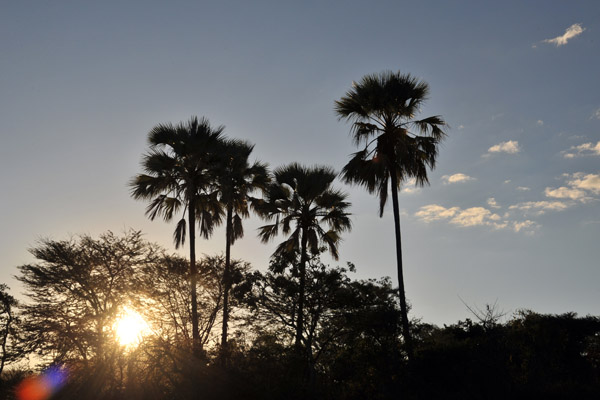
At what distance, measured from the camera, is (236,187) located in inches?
1187

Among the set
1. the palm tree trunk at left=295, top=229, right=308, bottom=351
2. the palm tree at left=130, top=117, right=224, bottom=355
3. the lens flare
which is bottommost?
the lens flare

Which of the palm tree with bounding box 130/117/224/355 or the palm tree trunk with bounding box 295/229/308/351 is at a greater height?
the palm tree with bounding box 130/117/224/355

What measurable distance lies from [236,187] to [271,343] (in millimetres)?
10145

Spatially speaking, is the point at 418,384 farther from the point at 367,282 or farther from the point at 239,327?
the point at 239,327

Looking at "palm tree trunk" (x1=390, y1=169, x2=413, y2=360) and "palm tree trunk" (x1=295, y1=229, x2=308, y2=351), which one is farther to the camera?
"palm tree trunk" (x1=295, y1=229, x2=308, y2=351)

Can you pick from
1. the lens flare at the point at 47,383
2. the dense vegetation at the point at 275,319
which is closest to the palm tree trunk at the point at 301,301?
the dense vegetation at the point at 275,319

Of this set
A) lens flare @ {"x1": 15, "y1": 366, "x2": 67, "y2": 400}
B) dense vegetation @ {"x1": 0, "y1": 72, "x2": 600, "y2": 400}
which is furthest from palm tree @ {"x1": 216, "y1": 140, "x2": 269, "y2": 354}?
lens flare @ {"x1": 15, "y1": 366, "x2": 67, "y2": 400}

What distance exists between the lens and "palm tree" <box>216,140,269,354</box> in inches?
1120

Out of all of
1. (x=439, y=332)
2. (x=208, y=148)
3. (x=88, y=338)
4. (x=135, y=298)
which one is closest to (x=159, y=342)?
(x=88, y=338)

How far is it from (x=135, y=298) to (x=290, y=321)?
10.9 meters

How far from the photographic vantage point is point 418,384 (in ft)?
65.8

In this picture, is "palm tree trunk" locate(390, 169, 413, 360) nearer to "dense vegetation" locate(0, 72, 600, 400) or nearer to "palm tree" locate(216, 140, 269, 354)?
"dense vegetation" locate(0, 72, 600, 400)

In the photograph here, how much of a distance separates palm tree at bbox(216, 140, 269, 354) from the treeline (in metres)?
3.94

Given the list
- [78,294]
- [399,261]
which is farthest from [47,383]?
[399,261]
